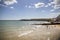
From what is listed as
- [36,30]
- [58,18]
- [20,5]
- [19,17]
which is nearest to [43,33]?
[36,30]

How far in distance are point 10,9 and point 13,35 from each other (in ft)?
1.27

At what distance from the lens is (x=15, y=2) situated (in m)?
1.66

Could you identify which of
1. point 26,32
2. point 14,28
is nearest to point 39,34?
point 26,32

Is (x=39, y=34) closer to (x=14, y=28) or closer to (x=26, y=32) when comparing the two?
(x=26, y=32)

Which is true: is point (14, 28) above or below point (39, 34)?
above

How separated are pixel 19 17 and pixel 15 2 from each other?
23 cm

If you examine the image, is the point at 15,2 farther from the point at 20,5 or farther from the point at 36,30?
the point at 36,30

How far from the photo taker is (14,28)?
1.63m

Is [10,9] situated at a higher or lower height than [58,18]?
higher

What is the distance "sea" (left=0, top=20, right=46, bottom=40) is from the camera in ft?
5.35

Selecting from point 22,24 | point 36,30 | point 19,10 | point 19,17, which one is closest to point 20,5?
point 19,10

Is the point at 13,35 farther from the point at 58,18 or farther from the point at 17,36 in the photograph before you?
the point at 58,18

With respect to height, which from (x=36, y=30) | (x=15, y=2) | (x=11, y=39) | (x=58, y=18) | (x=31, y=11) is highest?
(x=15, y=2)

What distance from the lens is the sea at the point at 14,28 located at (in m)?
1.63
